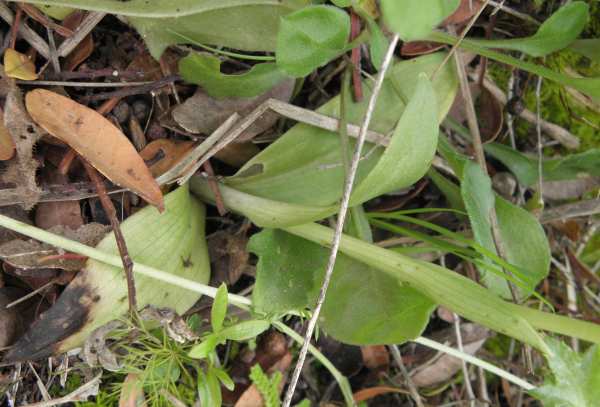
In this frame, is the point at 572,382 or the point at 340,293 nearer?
the point at 572,382

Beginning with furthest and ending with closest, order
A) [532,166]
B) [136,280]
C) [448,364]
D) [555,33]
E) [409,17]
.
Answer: [448,364]
[532,166]
[555,33]
[136,280]
[409,17]

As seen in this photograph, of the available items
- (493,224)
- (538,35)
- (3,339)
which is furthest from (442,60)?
(3,339)

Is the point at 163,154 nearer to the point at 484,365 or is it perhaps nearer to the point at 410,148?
the point at 410,148

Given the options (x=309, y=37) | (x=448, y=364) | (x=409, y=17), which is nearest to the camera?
(x=409, y=17)

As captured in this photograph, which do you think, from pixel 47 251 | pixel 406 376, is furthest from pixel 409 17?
pixel 406 376

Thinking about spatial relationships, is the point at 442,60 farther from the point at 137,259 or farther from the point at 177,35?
the point at 137,259

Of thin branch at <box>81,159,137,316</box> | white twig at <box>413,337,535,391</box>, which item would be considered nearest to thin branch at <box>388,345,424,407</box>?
white twig at <box>413,337,535,391</box>
